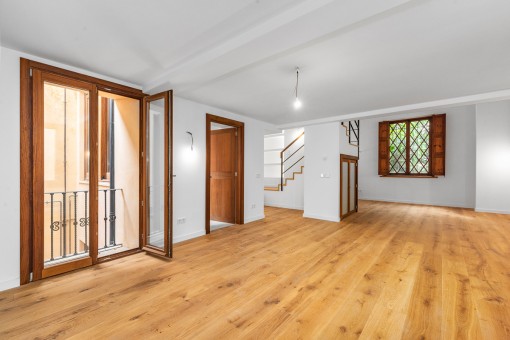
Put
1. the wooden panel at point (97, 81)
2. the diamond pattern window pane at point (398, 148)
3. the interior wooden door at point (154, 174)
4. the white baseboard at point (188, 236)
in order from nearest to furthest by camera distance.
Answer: the wooden panel at point (97, 81), the interior wooden door at point (154, 174), the white baseboard at point (188, 236), the diamond pattern window pane at point (398, 148)

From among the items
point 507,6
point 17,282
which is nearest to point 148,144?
point 17,282

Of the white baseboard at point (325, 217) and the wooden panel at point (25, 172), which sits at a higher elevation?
the wooden panel at point (25, 172)

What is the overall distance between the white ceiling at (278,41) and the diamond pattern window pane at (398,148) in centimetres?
546

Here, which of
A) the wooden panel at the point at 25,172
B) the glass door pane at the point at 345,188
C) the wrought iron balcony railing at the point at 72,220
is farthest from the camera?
the glass door pane at the point at 345,188

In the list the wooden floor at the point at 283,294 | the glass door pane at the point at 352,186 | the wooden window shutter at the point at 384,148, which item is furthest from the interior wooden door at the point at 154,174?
the wooden window shutter at the point at 384,148

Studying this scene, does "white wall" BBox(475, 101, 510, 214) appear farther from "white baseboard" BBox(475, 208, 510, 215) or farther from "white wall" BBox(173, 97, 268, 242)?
"white wall" BBox(173, 97, 268, 242)

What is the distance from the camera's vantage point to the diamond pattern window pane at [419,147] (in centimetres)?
835

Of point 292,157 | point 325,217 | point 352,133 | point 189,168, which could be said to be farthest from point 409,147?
point 189,168

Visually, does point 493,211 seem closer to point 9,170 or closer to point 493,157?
point 493,157

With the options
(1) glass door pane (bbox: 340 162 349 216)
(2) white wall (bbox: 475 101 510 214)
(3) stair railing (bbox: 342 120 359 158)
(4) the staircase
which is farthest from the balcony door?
(2) white wall (bbox: 475 101 510 214)

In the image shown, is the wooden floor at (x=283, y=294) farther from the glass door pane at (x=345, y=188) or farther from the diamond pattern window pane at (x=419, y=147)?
the diamond pattern window pane at (x=419, y=147)

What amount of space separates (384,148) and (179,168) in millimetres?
8023

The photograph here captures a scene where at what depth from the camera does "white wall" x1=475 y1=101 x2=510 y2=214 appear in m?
6.54

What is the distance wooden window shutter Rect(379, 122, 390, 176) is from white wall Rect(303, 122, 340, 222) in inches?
174
